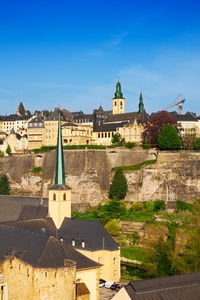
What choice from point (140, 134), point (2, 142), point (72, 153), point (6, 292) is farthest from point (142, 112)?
point (6, 292)

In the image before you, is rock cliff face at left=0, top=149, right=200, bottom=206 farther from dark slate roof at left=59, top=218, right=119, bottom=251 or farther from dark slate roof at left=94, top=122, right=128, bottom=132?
dark slate roof at left=59, top=218, right=119, bottom=251

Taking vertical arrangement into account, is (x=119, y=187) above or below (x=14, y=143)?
below

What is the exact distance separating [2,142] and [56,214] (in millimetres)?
63036

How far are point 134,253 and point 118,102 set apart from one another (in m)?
59.5

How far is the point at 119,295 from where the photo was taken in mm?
27406

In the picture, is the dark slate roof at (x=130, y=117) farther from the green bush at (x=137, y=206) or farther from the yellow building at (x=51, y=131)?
the green bush at (x=137, y=206)

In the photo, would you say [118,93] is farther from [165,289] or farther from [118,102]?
[165,289]

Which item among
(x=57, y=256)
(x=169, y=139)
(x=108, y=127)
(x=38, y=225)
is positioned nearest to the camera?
(x=57, y=256)

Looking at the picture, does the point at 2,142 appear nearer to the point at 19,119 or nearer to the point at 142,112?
the point at 19,119

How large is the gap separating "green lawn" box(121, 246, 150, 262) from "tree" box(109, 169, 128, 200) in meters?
18.2

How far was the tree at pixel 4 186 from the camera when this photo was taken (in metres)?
82.2

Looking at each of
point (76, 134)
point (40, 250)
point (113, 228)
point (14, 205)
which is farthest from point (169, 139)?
point (40, 250)

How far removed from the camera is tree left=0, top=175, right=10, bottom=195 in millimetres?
82206

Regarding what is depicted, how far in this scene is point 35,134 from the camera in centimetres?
10012
